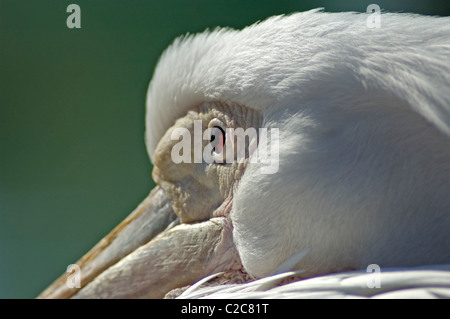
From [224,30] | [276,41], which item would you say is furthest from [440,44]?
[224,30]

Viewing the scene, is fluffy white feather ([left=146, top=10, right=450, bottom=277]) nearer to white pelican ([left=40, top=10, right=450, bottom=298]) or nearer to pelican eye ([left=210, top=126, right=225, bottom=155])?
white pelican ([left=40, top=10, right=450, bottom=298])

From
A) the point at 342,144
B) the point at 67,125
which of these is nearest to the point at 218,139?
the point at 342,144

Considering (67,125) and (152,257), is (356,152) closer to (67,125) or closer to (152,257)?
(152,257)

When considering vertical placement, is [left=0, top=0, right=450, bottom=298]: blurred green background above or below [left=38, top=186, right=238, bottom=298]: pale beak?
above

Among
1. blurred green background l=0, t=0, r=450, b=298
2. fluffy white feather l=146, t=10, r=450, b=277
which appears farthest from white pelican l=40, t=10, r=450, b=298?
blurred green background l=0, t=0, r=450, b=298

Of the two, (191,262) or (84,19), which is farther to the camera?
A: (84,19)

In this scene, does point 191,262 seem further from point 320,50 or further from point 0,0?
point 0,0

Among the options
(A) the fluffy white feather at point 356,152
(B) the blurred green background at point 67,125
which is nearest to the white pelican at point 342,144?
(A) the fluffy white feather at point 356,152

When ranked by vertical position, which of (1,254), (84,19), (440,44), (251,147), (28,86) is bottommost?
(1,254)
